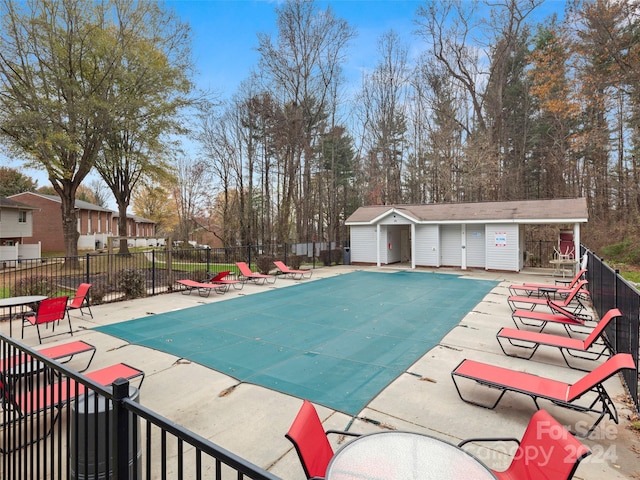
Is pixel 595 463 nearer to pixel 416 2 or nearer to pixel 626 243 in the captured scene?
pixel 626 243

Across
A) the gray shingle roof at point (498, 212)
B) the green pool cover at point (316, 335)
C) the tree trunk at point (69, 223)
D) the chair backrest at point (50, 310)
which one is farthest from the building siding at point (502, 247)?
the tree trunk at point (69, 223)

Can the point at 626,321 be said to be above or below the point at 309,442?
above

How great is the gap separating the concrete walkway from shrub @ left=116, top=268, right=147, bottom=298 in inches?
193

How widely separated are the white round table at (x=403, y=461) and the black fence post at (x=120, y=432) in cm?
103

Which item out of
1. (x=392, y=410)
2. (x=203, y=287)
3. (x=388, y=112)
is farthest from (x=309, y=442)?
(x=388, y=112)

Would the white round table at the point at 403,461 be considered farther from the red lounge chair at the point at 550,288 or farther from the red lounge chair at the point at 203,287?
the red lounge chair at the point at 203,287

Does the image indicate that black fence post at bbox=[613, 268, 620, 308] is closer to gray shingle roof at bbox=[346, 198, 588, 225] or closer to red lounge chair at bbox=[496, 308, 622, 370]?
red lounge chair at bbox=[496, 308, 622, 370]

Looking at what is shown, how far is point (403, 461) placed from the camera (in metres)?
1.97

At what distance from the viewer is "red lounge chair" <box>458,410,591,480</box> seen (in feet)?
6.21

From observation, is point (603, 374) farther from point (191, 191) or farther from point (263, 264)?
point (191, 191)

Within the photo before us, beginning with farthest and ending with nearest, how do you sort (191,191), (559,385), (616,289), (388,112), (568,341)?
(191,191) → (388,112) → (616,289) → (568,341) → (559,385)

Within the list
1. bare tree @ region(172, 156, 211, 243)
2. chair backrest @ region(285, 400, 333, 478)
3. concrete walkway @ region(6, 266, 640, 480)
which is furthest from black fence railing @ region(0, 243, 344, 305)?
bare tree @ region(172, 156, 211, 243)

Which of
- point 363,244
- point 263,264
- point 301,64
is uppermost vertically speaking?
point 301,64

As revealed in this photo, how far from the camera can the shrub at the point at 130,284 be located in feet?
34.6
